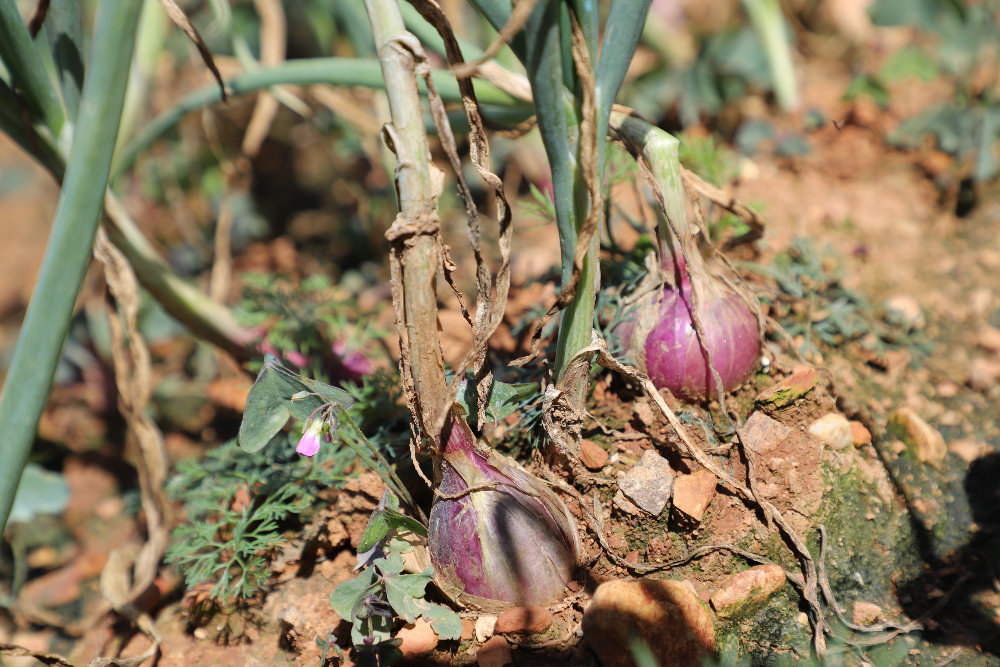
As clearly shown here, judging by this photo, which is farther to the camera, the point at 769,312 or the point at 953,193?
the point at 953,193

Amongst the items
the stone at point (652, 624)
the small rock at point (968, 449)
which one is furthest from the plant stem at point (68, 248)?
the small rock at point (968, 449)

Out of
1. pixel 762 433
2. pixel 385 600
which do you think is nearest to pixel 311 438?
pixel 385 600

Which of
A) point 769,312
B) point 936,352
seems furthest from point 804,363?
point 936,352

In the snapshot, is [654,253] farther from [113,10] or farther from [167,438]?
[167,438]

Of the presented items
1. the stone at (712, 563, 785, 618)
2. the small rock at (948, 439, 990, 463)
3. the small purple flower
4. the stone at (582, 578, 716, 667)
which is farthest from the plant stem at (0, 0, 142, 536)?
the small rock at (948, 439, 990, 463)

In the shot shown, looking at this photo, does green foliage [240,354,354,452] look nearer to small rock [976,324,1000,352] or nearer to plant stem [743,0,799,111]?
small rock [976,324,1000,352]

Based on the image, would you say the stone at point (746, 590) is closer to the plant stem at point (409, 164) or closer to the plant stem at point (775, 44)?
the plant stem at point (409, 164)
